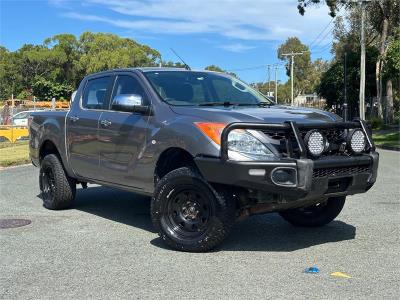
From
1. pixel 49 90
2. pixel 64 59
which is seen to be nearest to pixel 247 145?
pixel 49 90

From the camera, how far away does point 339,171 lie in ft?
18.2

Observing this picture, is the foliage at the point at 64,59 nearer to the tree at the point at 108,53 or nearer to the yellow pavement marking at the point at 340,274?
the tree at the point at 108,53

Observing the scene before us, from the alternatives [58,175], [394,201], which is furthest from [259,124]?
[394,201]

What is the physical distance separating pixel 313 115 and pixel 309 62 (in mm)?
102548

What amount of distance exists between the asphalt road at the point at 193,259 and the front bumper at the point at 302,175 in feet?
2.27

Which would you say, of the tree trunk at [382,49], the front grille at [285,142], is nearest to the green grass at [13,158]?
the front grille at [285,142]

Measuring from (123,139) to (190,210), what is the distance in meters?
1.37

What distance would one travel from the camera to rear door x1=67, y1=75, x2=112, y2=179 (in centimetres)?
722

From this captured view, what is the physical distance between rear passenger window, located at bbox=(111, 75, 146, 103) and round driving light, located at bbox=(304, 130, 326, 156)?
212 centimetres

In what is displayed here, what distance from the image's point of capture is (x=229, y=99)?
680 centimetres

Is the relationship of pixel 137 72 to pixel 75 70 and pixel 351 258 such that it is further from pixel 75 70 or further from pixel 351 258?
pixel 75 70

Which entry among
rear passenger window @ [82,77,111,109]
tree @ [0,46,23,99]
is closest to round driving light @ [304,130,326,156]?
rear passenger window @ [82,77,111,109]

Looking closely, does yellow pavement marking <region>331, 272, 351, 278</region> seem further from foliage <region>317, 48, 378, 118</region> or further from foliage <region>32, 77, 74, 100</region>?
foliage <region>32, 77, 74, 100</region>

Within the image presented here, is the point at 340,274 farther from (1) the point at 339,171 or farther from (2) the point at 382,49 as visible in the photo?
(2) the point at 382,49
